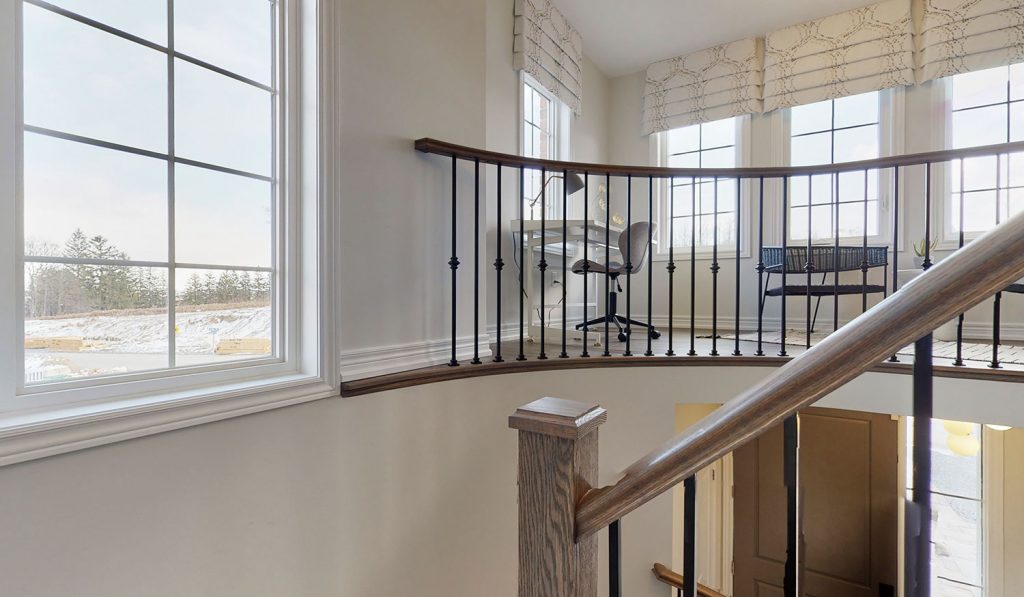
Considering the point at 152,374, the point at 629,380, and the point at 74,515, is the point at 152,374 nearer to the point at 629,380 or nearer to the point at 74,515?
the point at 74,515

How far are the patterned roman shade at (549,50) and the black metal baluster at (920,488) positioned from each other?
3.39 m

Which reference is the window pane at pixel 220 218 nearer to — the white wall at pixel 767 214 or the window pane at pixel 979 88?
the white wall at pixel 767 214

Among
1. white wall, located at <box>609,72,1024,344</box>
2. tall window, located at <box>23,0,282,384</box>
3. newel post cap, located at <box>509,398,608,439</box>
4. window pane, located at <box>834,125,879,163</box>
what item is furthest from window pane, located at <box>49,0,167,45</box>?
window pane, located at <box>834,125,879,163</box>

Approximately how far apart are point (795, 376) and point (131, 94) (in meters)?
1.51

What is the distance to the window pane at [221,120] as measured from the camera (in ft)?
4.18

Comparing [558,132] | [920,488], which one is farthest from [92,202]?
[558,132]

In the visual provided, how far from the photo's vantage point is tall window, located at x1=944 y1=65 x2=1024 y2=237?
332 centimetres

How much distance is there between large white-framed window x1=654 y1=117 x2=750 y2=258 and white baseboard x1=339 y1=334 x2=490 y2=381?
2.73m

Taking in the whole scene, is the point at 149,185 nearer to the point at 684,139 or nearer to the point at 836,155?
the point at 684,139

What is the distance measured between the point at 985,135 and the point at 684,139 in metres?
2.11

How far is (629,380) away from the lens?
2.35 meters

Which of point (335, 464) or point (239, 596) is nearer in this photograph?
point (239, 596)

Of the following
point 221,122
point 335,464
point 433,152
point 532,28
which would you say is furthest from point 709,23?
point 335,464

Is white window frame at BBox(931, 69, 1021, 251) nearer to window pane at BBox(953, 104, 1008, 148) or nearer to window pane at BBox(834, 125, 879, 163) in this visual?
window pane at BBox(953, 104, 1008, 148)
